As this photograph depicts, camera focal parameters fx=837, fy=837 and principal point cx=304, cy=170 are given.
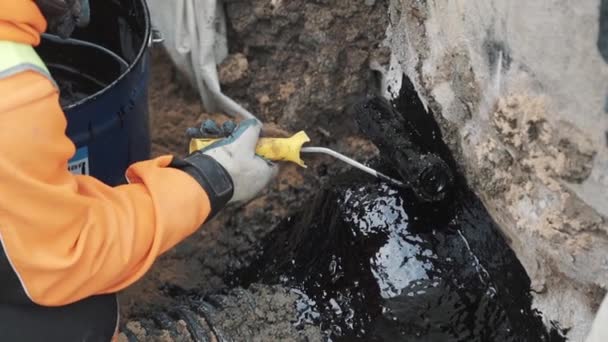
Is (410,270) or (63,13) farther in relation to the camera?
(410,270)

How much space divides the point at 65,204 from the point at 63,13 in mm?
286

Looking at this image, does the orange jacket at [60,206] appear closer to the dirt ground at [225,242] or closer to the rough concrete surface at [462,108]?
the rough concrete surface at [462,108]

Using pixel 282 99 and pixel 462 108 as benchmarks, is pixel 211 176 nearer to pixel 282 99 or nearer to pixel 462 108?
pixel 462 108

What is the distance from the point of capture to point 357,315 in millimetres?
1476

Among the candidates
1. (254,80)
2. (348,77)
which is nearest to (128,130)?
(254,80)

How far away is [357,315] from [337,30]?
0.79 metres

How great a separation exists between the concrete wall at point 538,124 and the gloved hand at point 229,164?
34 centimetres

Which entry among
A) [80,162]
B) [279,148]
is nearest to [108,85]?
[80,162]

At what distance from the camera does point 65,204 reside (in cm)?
115

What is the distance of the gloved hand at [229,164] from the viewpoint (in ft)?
4.62

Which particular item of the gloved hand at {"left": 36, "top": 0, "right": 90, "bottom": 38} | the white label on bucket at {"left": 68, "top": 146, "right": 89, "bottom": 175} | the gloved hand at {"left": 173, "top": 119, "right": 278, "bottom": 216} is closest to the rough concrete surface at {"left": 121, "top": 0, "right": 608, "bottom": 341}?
the gloved hand at {"left": 173, "top": 119, "right": 278, "bottom": 216}

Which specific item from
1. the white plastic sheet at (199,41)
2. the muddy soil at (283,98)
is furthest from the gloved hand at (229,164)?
the white plastic sheet at (199,41)

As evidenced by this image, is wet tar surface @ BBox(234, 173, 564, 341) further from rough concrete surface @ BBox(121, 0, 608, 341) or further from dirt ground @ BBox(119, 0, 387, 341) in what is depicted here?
dirt ground @ BBox(119, 0, 387, 341)

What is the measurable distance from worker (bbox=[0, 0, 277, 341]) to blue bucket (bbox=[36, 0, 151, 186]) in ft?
1.07
